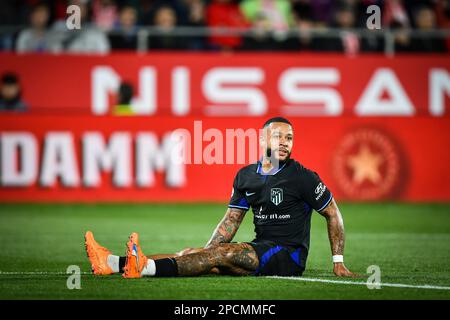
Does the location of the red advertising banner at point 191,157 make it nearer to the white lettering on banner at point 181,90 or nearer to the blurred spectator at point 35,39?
the white lettering on banner at point 181,90

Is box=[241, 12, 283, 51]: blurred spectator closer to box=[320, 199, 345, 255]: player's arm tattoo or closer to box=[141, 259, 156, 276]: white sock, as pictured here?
box=[320, 199, 345, 255]: player's arm tattoo

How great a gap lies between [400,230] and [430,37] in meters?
7.79

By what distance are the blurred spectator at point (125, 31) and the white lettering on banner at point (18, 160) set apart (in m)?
3.26

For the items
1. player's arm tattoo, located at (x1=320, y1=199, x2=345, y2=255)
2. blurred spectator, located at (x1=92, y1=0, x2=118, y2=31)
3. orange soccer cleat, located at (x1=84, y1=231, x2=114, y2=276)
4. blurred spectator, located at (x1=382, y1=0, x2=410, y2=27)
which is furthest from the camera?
blurred spectator, located at (x1=382, y1=0, x2=410, y2=27)

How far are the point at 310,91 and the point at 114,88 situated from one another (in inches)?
164

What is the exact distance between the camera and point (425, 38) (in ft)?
73.8

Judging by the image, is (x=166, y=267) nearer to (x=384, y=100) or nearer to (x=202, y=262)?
(x=202, y=262)

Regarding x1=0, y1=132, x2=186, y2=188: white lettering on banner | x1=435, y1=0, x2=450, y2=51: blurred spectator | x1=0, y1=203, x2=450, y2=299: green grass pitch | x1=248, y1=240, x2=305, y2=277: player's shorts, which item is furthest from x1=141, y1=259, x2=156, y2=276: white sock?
x1=435, y1=0, x2=450, y2=51: blurred spectator

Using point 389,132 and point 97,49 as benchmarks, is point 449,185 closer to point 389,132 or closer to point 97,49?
point 389,132

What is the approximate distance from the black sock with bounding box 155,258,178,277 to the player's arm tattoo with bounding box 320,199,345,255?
4.82ft

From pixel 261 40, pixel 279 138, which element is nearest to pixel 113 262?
pixel 279 138

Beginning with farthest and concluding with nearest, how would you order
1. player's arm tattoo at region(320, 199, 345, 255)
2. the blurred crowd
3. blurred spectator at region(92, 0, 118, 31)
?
blurred spectator at region(92, 0, 118, 31) → the blurred crowd → player's arm tattoo at region(320, 199, 345, 255)

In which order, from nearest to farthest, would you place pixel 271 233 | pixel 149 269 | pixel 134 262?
pixel 134 262
pixel 149 269
pixel 271 233

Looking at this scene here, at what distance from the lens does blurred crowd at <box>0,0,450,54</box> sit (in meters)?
21.5
